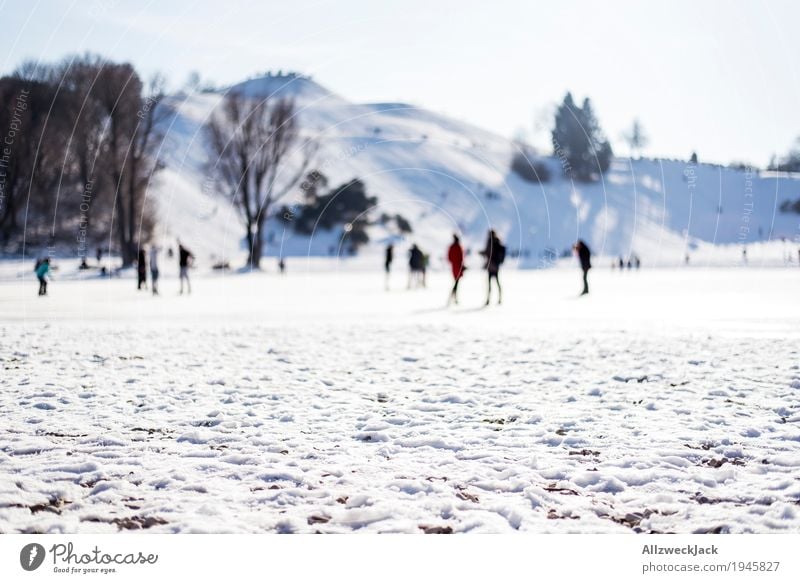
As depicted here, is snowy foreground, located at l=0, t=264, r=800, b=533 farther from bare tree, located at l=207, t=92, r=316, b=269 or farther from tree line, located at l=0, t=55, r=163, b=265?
bare tree, located at l=207, t=92, r=316, b=269

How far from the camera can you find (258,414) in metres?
7.35

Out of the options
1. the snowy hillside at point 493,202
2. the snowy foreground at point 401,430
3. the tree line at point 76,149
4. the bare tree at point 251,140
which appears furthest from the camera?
the snowy hillside at point 493,202

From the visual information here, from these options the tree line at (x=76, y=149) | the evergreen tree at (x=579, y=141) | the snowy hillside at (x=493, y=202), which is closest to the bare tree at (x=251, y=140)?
the tree line at (x=76, y=149)

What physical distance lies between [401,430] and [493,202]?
95.6 metres

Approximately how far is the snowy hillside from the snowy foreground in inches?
2423

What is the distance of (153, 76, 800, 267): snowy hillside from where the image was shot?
270 feet

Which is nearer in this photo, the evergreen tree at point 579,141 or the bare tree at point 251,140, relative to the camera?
the bare tree at point 251,140

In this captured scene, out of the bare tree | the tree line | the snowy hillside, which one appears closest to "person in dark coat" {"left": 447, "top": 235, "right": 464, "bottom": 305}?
the tree line

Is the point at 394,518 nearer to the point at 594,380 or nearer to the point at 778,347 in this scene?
the point at 594,380

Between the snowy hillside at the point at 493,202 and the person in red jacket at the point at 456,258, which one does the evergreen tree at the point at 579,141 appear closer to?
the snowy hillside at the point at 493,202

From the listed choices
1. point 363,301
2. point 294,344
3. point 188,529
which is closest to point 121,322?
point 294,344

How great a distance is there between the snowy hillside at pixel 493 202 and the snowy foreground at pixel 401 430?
61552mm

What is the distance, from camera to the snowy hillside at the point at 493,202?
3243 inches

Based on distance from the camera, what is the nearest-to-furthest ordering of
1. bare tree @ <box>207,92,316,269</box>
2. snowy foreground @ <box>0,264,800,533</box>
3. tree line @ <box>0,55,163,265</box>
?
snowy foreground @ <box>0,264,800,533</box>, tree line @ <box>0,55,163,265</box>, bare tree @ <box>207,92,316,269</box>
